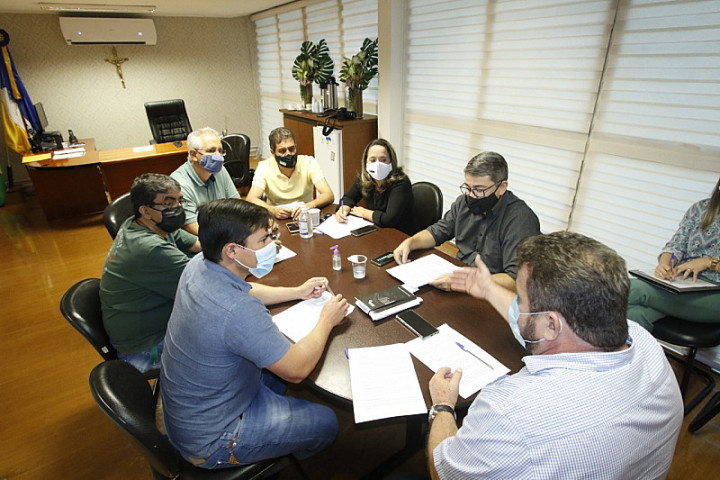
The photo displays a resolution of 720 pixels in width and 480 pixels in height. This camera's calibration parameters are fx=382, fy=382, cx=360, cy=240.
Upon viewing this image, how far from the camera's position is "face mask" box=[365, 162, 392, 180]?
2.66 m

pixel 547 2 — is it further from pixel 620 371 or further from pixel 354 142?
pixel 620 371

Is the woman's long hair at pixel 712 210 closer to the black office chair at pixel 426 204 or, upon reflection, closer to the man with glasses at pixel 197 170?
the black office chair at pixel 426 204

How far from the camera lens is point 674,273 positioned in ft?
6.65

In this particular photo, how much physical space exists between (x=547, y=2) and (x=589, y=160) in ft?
3.81

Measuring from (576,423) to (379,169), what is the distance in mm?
2103

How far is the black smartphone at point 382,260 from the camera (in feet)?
6.40

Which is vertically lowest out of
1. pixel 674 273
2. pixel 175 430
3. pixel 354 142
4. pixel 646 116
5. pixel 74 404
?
pixel 74 404

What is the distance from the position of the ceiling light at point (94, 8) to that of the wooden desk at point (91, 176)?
1.98 metres

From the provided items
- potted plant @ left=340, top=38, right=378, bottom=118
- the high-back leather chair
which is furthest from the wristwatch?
potted plant @ left=340, top=38, right=378, bottom=118

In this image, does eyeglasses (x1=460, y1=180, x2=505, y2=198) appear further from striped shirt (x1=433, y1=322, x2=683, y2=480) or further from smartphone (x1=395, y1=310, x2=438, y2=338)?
striped shirt (x1=433, y1=322, x2=683, y2=480)

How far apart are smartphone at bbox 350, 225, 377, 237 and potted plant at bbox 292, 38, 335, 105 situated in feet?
10.1

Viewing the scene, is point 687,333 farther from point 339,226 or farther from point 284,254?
point 284,254

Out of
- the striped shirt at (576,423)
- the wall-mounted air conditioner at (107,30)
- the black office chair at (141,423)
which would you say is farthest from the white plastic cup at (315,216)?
the wall-mounted air conditioner at (107,30)

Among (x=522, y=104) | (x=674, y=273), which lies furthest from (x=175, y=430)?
(x=522, y=104)
